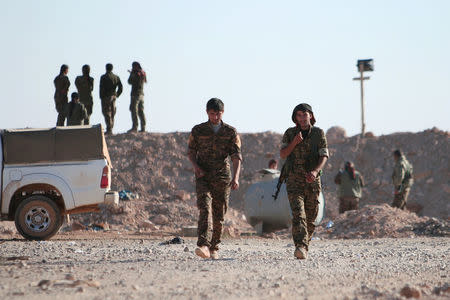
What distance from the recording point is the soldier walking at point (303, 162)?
405 inches

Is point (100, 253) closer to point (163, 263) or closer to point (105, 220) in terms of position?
point (163, 263)

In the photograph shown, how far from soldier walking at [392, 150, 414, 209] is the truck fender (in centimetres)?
1076

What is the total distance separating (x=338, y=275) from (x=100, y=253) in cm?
425

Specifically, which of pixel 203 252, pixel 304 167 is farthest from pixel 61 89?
pixel 203 252

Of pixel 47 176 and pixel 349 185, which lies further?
pixel 349 185

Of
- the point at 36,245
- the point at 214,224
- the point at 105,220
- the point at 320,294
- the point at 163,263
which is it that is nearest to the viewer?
the point at 320,294

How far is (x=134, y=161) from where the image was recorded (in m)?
30.9

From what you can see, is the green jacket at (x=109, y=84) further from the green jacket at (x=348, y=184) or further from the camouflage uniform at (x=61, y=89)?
the green jacket at (x=348, y=184)

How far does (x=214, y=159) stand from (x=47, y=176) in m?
5.33

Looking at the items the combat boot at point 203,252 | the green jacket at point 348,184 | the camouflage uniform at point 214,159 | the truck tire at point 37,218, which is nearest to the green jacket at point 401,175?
the green jacket at point 348,184

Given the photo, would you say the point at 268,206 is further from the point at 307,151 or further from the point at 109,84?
the point at 307,151

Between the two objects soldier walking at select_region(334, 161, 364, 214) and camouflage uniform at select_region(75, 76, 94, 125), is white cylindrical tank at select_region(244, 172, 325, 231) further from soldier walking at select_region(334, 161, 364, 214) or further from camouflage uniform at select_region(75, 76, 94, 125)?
camouflage uniform at select_region(75, 76, 94, 125)

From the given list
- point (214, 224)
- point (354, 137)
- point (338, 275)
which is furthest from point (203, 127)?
point (354, 137)

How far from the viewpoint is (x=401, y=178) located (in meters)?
22.8
